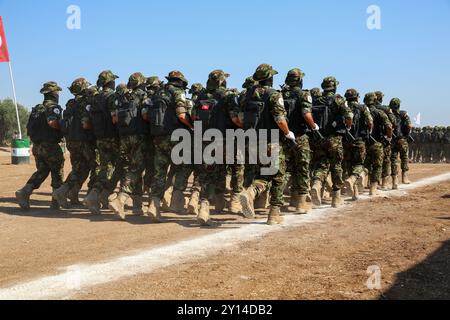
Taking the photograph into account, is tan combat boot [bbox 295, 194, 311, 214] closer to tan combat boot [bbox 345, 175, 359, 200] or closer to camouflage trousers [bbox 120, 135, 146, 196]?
tan combat boot [bbox 345, 175, 359, 200]

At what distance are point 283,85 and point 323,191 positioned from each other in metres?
3.02

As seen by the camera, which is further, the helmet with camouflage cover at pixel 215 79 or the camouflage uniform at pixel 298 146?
the helmet with camouflage cover at pixel 215 79

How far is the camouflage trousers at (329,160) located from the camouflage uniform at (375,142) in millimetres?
2086

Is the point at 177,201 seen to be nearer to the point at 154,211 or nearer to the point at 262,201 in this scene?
the point at 154,211

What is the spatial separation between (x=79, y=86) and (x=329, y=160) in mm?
5418

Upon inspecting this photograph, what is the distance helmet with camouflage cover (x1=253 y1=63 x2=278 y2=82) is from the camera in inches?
276

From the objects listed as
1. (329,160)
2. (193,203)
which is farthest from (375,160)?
(193,203)

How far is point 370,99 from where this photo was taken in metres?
11.5

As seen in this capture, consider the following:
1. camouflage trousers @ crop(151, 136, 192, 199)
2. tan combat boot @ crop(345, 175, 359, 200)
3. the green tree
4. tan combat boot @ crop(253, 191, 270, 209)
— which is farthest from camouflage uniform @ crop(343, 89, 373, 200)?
the green tree

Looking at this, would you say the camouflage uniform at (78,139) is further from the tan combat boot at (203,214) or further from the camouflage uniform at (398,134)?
the camouflage uniform at (398,134)

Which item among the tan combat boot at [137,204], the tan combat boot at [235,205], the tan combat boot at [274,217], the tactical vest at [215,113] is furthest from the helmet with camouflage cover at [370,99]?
the tan combat boot at [137,204]

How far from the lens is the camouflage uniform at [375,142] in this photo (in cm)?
1083

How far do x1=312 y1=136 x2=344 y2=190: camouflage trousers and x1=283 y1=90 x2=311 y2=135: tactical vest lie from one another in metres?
1.26

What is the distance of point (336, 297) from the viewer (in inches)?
147
